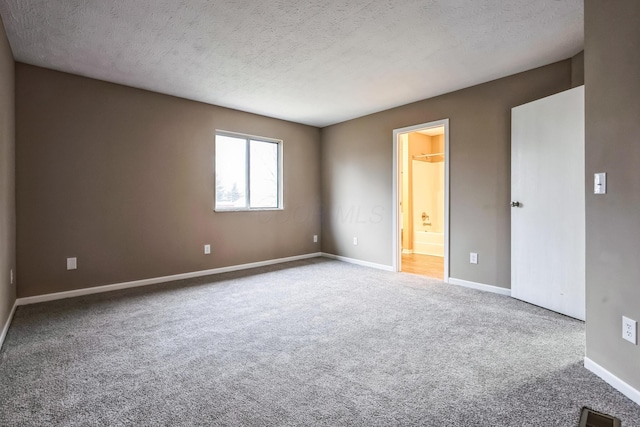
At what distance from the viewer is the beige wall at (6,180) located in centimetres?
245

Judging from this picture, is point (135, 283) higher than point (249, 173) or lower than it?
lower

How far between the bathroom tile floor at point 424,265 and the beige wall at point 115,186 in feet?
8.08

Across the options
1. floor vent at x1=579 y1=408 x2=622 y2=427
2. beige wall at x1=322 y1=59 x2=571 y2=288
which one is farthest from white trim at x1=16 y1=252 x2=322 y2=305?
floor vent at x1=579 y1=408 x2=622 y2=427

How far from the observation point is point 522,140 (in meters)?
3.29

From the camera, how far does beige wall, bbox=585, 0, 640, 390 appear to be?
1651mm

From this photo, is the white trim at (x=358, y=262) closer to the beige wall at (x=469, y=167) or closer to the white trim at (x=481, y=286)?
the beige wall at (x=469, y=167)

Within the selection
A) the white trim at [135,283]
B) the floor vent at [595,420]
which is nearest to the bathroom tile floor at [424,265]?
the white trim at [135,283]

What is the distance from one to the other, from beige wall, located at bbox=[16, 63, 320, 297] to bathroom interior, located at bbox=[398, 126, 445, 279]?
3.08 m

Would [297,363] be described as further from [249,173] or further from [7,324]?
[249,173]

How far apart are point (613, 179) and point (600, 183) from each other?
8 centimetres

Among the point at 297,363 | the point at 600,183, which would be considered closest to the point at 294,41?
the point at 600,183

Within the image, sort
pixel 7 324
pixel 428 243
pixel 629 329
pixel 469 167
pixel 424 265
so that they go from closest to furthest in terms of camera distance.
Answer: pixel 629 329 < pixel 7 324 < pixel 469 167 < pixel 424 265 < pixel 428 243

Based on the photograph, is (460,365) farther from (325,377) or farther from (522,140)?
(522,140)

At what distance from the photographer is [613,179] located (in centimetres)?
178
